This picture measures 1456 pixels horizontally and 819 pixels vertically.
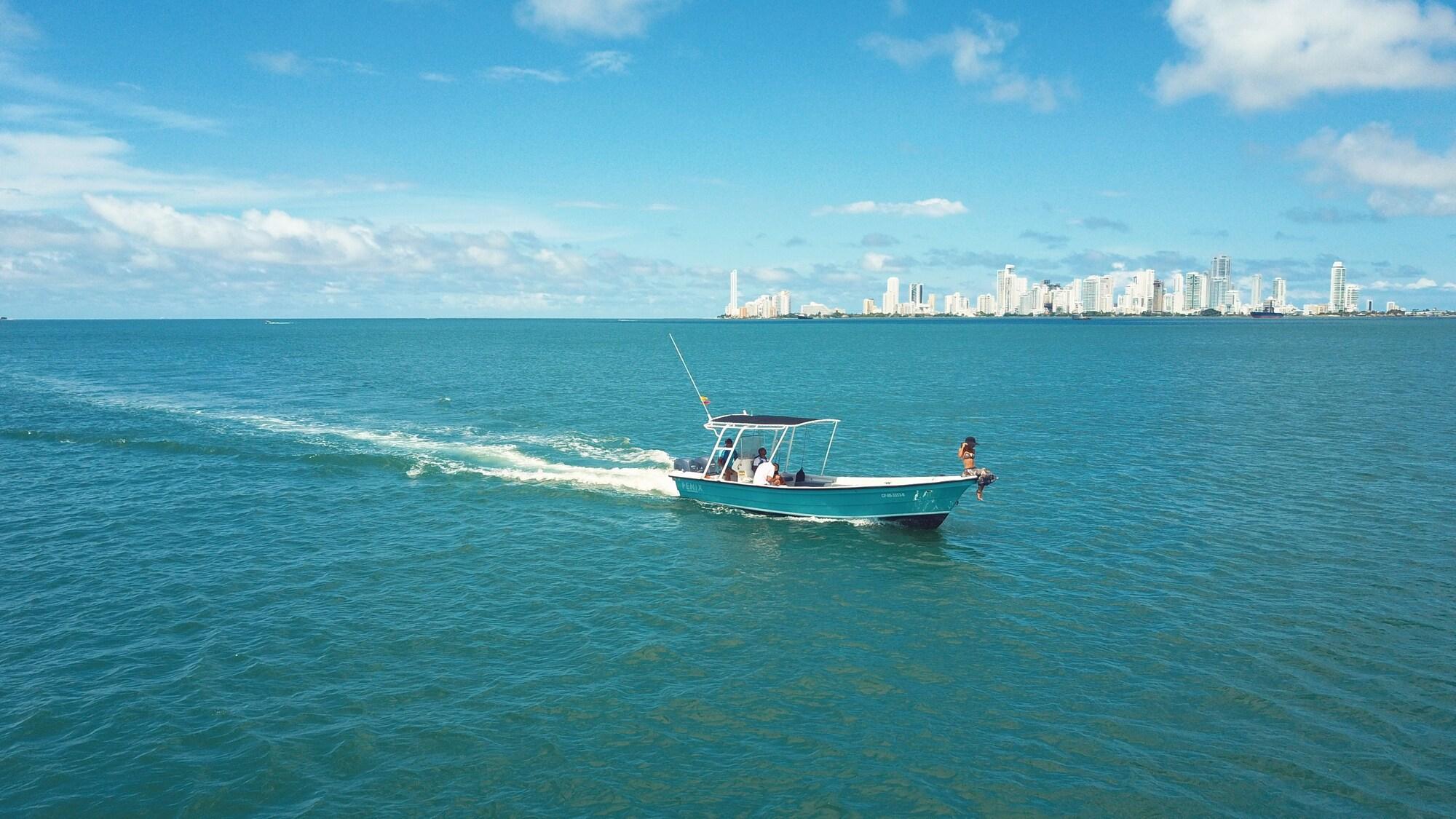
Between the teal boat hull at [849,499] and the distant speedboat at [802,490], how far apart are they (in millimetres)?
29

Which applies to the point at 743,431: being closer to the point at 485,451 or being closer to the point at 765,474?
the point at 765,474

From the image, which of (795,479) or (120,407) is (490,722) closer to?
(795,479)

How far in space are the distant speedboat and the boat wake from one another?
2483 mm

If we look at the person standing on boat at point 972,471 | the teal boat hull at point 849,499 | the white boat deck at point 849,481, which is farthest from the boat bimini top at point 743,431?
the person standing on boat at point 972,471

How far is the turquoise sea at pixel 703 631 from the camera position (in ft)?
52.3

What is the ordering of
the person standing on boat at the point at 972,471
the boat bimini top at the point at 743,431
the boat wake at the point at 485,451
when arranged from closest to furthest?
1. the person standing on boat at the point at 972,471
2. the boat bimini top at the point at 743,431
3. the boat wake at the point at 485,451

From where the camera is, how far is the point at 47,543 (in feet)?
98.3

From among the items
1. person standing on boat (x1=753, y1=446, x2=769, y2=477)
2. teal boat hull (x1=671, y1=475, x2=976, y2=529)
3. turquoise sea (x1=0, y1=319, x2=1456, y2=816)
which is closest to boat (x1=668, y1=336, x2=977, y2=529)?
teal boat hull (x1=671, y1=475, x2=976, y2=529)

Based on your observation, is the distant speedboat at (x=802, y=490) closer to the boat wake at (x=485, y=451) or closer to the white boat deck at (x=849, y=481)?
the white boat deck at (x=849, y=481)

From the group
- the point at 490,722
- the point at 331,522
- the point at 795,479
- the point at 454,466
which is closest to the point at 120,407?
the point at 454,466

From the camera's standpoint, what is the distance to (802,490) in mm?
33031

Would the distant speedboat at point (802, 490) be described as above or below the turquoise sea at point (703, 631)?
above

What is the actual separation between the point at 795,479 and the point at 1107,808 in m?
20.4

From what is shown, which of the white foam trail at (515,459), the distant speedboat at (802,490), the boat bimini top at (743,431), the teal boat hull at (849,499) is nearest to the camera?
the teal boat hull at (849,499)
